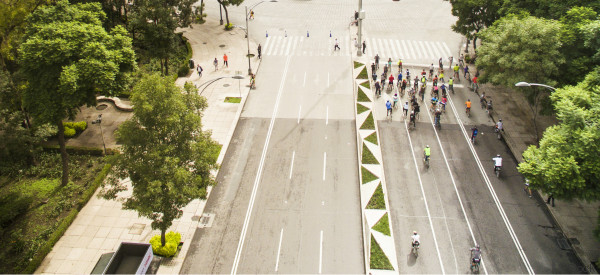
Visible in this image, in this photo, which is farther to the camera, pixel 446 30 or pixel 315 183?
pixel 446 30

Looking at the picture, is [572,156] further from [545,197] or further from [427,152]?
[427,152]

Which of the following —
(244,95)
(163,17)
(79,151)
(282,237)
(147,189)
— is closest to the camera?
(147,189)

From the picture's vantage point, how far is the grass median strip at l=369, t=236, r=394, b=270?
29.1 meters

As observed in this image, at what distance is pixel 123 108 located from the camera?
46188 mm

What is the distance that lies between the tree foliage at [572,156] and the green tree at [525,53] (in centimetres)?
801

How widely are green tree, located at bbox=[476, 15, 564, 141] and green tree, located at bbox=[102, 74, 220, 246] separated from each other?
26796 millimetres

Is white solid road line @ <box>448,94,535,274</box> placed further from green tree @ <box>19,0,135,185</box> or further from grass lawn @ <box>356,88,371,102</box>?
green tree @ <box>19,0,135,185</box>

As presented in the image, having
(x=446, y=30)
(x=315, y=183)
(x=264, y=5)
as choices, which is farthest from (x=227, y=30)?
(x=315, y=183)

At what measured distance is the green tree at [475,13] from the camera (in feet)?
161

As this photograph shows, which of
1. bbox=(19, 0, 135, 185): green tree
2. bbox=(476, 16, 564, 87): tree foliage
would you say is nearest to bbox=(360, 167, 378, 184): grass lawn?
bbox=(476, 16, 564, 87): tree foliage

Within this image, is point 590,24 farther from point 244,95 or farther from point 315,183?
point 244,95

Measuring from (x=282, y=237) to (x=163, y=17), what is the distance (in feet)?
91.3

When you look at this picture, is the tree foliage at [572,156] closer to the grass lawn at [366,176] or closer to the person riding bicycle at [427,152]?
the person riding bicycle at [427,152]

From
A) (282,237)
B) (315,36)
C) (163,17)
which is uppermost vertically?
(163,17)
